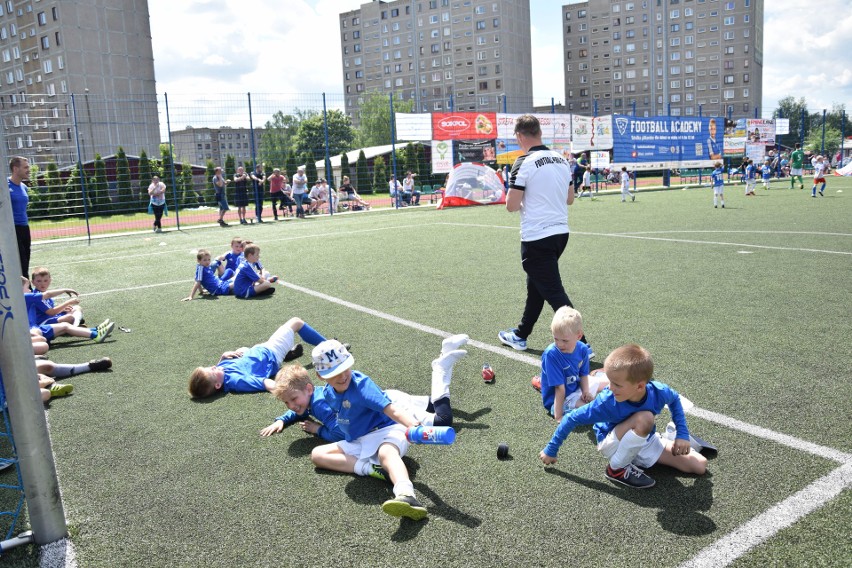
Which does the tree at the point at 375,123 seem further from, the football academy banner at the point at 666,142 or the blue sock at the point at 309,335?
the blue sock at the point at 309,335

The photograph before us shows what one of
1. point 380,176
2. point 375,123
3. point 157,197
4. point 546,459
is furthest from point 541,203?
point 375,123

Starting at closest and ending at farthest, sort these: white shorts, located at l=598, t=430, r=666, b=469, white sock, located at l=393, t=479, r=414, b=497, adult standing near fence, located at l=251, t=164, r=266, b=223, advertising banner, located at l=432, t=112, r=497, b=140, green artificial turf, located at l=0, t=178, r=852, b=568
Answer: green artificial turf, located at l=0, t=178, r=852, b=568 < white sock, located at l=393, t=479, r=414, b=497 < white shorts, located at l=598, t=430, r=666, b=469 < adult standing near fence, located at l=251, t=164, r=266, b=223 < advertising banner, located at l=432, t=112, r=497, b=140

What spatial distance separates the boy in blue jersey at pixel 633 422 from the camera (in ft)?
10.6

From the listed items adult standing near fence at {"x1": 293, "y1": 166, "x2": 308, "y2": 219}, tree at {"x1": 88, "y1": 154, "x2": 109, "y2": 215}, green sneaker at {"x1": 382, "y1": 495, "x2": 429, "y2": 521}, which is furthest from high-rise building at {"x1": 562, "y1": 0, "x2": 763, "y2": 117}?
green sneaker at {"x1": 382, "y1": 495, "x2": 429, "y2": 521}

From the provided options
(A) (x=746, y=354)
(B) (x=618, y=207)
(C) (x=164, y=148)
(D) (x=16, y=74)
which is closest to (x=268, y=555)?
(A) (x=746, y=354)

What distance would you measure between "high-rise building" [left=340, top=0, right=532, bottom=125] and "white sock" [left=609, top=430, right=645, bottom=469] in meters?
99.8

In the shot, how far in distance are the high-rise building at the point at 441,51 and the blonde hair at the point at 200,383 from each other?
98607 millimetres

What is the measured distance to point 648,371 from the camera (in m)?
3.22

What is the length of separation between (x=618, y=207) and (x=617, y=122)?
11322 millimetres

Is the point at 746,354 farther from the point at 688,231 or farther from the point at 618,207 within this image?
the point at 618,207

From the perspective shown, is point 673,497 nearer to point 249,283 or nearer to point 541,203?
point 541,203

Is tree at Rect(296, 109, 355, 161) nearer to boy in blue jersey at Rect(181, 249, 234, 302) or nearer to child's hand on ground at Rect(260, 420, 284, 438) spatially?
boy in blue jersey at Rect(181, 249, 234, 302)

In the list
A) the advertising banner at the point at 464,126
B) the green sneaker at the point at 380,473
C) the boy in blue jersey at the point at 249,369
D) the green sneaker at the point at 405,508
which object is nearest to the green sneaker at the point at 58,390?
the boy in blue jersey at the point at 249,369

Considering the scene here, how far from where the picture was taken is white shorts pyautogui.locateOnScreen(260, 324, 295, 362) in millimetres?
5571
